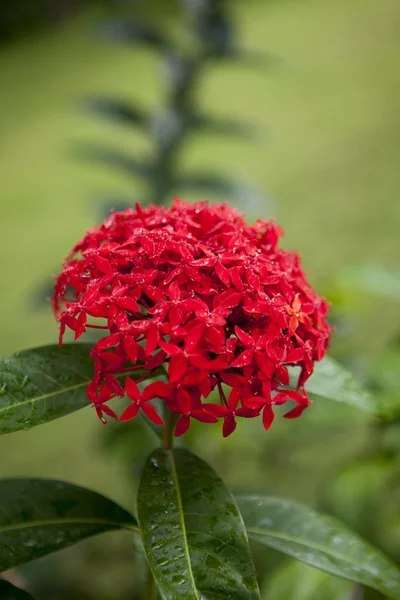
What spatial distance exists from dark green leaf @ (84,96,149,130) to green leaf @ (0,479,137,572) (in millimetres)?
925

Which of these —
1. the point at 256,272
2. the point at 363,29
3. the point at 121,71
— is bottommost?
the point at 256,272

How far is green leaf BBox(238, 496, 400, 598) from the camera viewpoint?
29.2 inches

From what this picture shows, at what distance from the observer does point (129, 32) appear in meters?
1.41

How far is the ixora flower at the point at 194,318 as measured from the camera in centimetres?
59

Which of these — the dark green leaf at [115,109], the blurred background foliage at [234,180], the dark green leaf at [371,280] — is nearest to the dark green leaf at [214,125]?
the blurred background foliage at [234,180]

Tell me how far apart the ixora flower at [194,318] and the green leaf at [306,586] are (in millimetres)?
541

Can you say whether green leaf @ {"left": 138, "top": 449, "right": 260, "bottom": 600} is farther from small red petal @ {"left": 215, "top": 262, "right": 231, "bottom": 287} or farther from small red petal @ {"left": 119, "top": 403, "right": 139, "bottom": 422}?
small red petal @ {"left": 215, "top": 262, "right": 231, "bottom": 287}

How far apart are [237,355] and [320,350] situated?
101 millimetres

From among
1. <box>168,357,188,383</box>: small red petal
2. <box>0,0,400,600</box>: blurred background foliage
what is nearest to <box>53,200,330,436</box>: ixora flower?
<box>168,357,188,383</box>: small red petal

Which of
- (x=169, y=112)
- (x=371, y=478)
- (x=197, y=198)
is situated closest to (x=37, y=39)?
(x=197, y=198)

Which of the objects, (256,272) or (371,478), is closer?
(256,272)

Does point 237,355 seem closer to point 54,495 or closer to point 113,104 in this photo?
point 54,495

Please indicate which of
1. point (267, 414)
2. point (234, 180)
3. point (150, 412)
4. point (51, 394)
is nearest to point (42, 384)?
point (51, 394)

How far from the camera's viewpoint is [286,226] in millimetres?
2656
